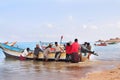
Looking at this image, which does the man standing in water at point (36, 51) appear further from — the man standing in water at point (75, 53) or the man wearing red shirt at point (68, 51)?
the man standing in water at point (75, 53)

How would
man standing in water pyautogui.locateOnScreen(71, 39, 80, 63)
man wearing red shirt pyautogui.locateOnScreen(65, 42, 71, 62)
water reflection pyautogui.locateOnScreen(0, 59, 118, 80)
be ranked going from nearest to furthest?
water reflection pyautogui.locateOnScreen(0, 59, 118, 80)
man standing in water pyautogui.locateOnScreen(71, 39, 80, 63)
man wearing red shirt pyautogui.locateOnScreen(65, 42, 71, 62)

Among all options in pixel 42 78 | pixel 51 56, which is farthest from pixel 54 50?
pixel 42 78

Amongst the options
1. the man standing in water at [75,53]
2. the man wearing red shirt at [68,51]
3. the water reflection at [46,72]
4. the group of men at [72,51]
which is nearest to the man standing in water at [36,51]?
the group of men at [72,51]

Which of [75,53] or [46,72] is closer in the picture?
[46,72]

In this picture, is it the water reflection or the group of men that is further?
the group of men

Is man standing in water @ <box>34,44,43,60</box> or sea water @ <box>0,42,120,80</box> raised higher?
man standing in water @ <box>34,44,43,60</box>

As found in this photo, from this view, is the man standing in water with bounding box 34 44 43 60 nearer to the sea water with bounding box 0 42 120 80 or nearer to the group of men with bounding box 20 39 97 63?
the group of men with bounding box 20 39 97 63

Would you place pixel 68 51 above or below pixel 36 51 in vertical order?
below

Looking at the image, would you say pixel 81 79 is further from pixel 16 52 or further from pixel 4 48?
pixel 4 48

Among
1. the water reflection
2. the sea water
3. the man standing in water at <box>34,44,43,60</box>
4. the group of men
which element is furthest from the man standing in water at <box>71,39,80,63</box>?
the man standing in water at <box>34,44,43,60</box>

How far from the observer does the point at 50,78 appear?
47.2 ft

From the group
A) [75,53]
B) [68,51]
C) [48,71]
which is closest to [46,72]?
[48,71]

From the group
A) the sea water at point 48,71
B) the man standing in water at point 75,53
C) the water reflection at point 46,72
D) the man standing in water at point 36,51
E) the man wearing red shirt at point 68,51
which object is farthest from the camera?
the man standing in water at point 36,51

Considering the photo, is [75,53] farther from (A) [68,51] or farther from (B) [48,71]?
(B) [48,71]
